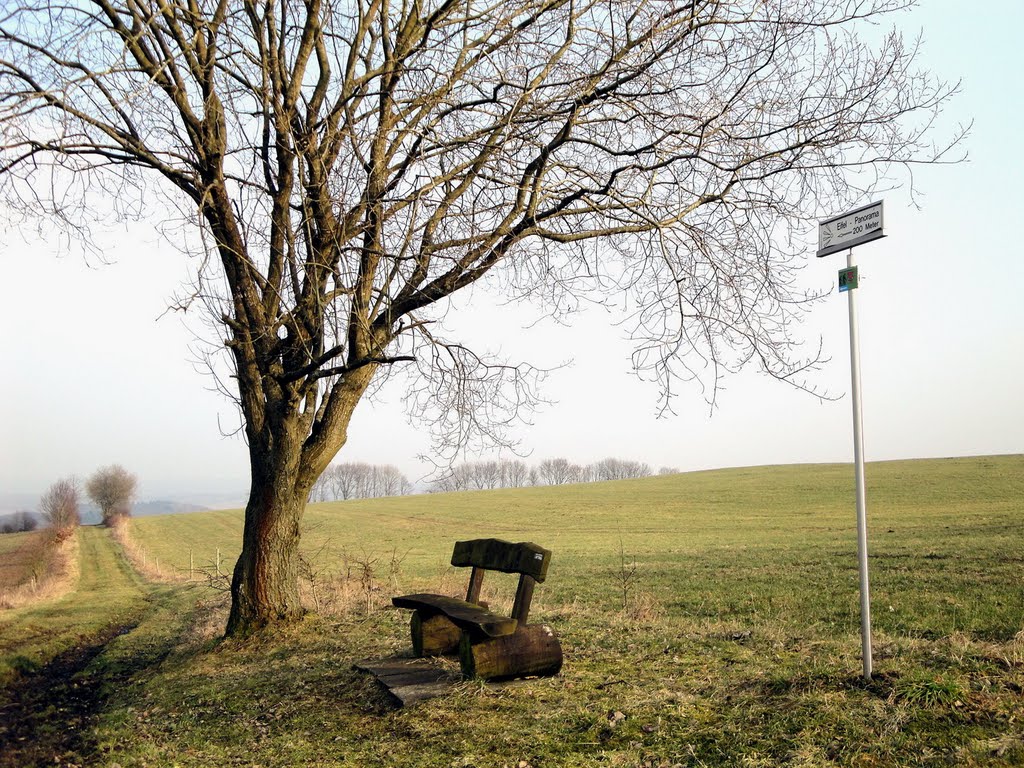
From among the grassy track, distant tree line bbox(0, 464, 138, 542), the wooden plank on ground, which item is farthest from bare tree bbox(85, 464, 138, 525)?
the wooden plank on ground

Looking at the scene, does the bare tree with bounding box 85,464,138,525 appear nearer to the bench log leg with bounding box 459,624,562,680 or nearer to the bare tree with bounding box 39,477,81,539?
the bare tree with bounding box 39,477,81,539

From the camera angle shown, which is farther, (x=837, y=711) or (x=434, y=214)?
(x=434, y=214)

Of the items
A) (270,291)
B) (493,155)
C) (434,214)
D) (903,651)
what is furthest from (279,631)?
(903,651)

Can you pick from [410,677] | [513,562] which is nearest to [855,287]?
[513,562]

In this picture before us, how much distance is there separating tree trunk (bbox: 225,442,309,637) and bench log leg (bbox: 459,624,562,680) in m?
4.41

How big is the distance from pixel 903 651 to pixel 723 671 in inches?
48.8

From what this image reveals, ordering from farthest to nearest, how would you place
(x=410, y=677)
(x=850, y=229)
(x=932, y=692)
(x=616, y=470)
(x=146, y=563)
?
(x=616, y=470) < (x=146, y=563) < (x=410, y=677) < (x=850, y=229) < (x=932, y=692)

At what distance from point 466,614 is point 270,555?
434cm

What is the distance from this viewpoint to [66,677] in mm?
10422

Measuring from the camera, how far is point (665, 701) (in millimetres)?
5164

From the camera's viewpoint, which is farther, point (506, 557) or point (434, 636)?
point (434, 636)

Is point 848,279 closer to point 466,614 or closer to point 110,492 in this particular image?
point 466,614

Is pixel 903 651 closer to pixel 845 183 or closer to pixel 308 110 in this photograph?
pixel 845 183

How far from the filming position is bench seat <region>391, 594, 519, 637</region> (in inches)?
233
